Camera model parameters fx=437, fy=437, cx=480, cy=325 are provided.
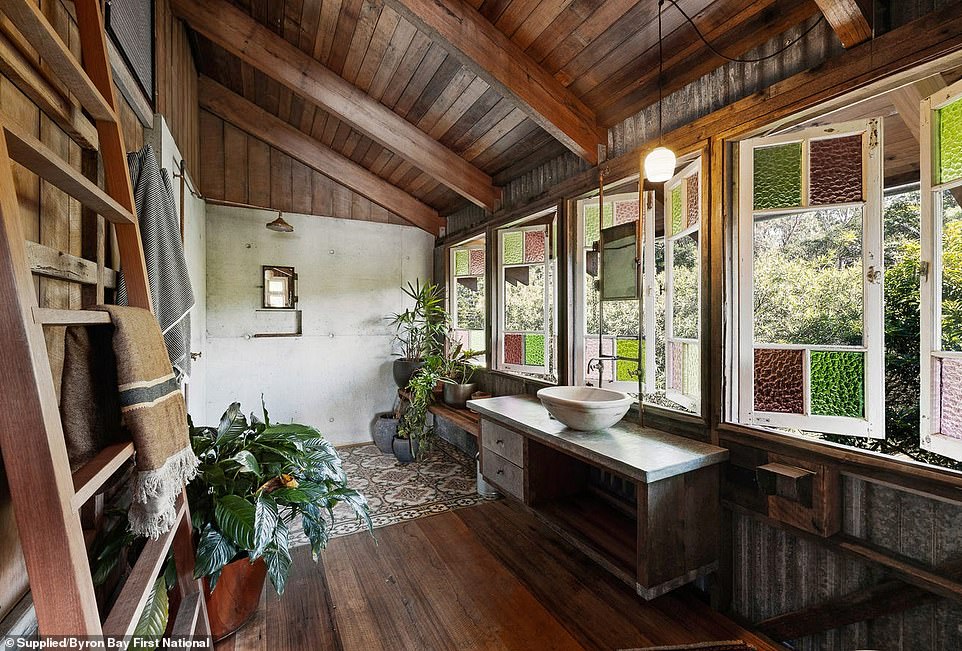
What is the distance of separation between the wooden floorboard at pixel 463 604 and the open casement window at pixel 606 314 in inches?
41.6

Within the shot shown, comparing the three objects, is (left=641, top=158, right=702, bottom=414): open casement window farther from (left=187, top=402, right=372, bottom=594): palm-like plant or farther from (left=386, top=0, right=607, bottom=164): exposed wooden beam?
(left=187, top=402, right=372, bottom=594): palm-like plant

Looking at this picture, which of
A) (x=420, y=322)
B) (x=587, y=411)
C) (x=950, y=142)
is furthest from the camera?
(x=420, y=322)

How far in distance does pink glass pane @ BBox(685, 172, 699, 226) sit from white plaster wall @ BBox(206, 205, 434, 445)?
10.7 feet

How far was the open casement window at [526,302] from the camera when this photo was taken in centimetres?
338

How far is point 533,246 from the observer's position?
353 cm

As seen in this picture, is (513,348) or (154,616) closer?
(154,616)

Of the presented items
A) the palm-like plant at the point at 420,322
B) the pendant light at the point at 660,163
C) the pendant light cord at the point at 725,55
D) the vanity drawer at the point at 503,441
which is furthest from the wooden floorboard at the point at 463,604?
the pendant light cord at the point at 725,55

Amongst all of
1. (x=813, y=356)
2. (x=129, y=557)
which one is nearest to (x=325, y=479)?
(x=129, y=557)

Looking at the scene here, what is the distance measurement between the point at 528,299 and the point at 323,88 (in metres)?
2.15

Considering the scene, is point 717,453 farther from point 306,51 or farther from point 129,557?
point 306,51

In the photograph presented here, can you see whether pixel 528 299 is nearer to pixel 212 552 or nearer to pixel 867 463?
pixel 867 463

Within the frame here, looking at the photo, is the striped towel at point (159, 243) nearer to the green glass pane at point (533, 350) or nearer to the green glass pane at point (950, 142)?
the green glass pane at point (533, 350)

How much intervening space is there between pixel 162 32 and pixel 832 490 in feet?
12.6

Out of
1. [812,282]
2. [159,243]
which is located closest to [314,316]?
[159,243]
